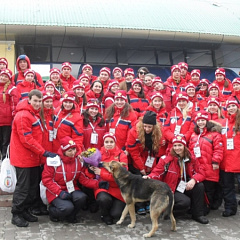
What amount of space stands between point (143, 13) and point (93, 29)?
2780 mm

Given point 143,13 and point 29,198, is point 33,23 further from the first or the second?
point 29,198

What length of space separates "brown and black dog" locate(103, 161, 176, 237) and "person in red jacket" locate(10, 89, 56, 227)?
1.07m

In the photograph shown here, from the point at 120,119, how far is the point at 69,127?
40.7 inches

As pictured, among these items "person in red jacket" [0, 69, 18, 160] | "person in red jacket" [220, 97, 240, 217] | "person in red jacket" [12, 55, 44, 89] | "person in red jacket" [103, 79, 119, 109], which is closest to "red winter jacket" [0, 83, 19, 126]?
"person in red jacket" [0, 69, 18, 160]

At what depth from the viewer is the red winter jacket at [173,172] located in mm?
5355

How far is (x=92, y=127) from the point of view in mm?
6059

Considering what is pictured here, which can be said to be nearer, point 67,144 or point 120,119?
point 67,144

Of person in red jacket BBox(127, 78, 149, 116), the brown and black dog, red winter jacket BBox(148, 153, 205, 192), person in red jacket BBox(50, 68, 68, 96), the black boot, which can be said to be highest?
person in red jacket BBox(50, 68, 68, 96)

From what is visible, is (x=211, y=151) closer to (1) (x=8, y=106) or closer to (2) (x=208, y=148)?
(2) (x=208, y=148)

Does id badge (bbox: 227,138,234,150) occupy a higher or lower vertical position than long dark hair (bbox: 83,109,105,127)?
lower

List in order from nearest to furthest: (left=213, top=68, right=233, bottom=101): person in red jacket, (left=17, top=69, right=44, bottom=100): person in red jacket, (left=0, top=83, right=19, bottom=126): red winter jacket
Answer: (left=0, top=83, right=19, bottom=126): red winter jacket, (left=17, top=69, right=44, bottom=100): person in red jacket, (left=213, top=68, right=233, bottom=101): person in red jacket

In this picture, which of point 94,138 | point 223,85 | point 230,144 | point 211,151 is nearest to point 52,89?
point 94,138

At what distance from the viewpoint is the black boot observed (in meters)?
4.91

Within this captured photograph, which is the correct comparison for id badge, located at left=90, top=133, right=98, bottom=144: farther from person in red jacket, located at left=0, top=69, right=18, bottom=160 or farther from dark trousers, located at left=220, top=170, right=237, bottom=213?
dark trousers, located at left=220, top=170, right=237, bottom=213
